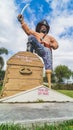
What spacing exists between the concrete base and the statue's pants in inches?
66.7

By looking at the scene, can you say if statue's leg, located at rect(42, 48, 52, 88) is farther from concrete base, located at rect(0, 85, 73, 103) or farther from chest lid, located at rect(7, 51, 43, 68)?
concrete base, located at rect(0, 85, 73, 103)

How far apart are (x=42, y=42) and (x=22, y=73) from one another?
2.02 metres

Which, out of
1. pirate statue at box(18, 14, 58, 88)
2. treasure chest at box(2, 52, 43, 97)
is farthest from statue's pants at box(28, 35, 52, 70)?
treasure chest at box(2, 52, 43, 97)

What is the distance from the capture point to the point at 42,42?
35.1 ft

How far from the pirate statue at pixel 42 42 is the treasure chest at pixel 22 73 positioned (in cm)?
68

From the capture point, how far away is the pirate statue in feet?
34.1

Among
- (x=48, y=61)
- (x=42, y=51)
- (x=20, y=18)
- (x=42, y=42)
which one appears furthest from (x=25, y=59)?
(x=20, y=18)

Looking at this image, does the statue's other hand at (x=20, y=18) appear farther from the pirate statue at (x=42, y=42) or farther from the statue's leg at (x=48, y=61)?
the statue's leg at (x=48, y=61)

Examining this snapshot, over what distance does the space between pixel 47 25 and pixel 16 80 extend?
339 cm

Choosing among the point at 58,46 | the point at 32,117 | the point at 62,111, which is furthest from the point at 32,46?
the point at 32,117

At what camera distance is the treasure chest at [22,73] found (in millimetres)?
9055

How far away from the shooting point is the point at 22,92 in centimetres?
869

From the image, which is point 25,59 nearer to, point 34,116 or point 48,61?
point 48,61

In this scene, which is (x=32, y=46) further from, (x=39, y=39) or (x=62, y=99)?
(x=62, y=99)
